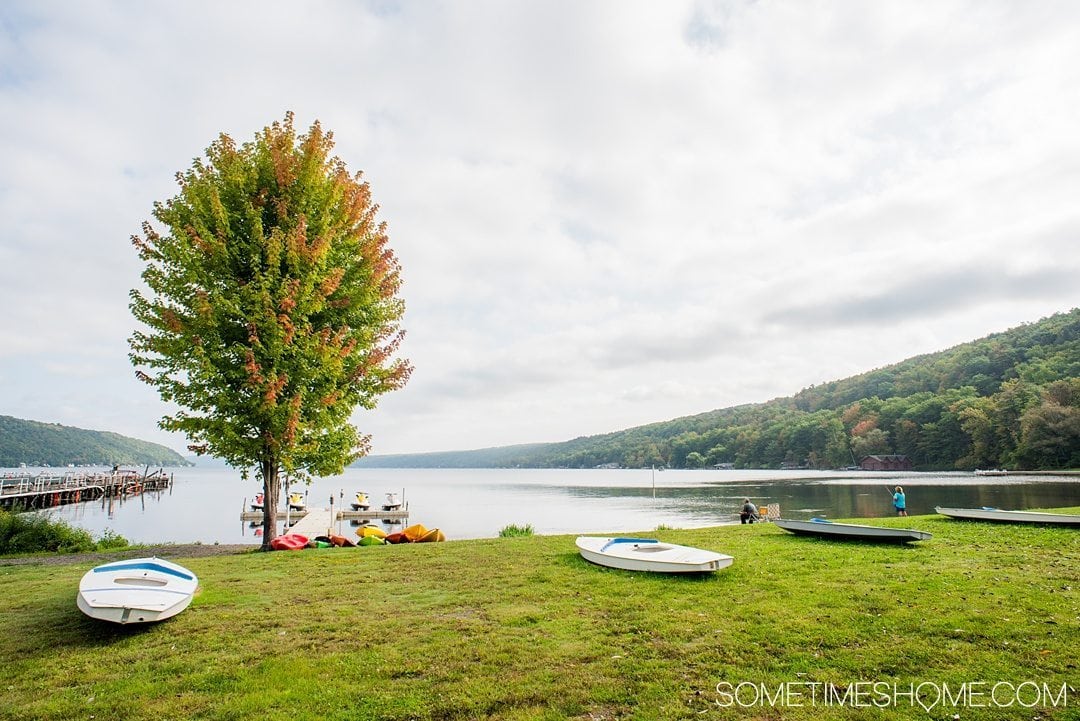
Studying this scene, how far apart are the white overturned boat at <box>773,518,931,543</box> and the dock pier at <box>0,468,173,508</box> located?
54969 mm

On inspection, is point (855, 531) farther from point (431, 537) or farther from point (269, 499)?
point (269, 499)

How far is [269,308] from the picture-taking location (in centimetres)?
1514

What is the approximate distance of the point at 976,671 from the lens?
18.7ft

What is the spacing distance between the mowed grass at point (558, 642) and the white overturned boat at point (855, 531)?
1.21 metres

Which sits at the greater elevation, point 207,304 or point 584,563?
point 207,304

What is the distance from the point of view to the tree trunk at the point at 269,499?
16625mm

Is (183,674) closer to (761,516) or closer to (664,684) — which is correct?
(664,684)

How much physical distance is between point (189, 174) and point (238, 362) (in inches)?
224

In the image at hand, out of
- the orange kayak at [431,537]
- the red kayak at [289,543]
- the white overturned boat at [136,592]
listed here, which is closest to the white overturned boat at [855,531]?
the orange kayak at [431,537]

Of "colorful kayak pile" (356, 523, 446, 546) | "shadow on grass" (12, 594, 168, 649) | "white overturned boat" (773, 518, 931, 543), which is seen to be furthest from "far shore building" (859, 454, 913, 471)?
"shadow on grass" (12, 594, 168, 649)

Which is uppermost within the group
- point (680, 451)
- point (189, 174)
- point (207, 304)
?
point (189, 174)

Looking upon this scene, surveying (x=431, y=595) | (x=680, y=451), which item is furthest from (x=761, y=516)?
(x=680, y=451)

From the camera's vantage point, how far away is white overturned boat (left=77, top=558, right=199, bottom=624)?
7.53m

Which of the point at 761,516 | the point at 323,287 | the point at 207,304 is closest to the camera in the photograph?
the point at 207,304
